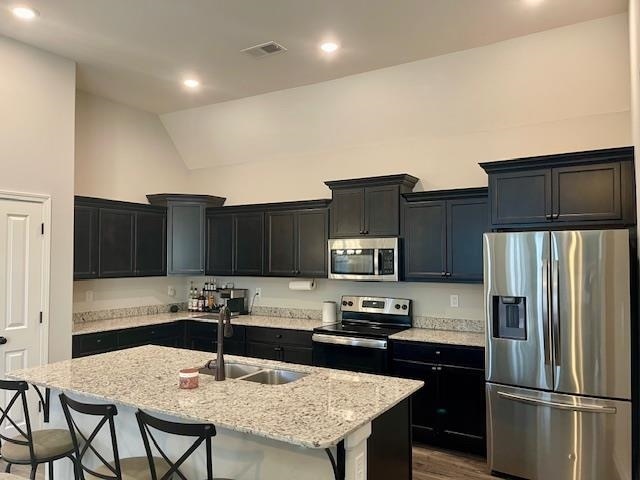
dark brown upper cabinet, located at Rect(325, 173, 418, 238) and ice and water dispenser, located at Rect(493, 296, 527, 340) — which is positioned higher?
dark brown upper cabinet, located at Rect(325, 173, 418, 238)

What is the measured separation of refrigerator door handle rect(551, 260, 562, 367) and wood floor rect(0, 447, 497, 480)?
1092 mm

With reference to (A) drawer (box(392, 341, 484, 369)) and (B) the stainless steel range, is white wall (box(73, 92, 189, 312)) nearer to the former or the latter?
(B) the stainless steel range

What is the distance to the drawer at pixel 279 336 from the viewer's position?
4.96 meters

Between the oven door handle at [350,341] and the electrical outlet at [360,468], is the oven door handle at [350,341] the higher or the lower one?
the higher one

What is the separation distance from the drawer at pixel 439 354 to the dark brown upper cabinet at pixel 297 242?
4.29ft

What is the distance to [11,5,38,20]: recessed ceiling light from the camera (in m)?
3.44

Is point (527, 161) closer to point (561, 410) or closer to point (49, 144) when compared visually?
point (561, 410)

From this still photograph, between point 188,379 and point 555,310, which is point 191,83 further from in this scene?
point 555,310

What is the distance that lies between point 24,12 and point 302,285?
140 inches

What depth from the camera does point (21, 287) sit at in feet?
13.3

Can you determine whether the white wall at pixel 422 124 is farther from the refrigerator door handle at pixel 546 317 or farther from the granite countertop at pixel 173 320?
the refrigerator door handle at pixel 546 317

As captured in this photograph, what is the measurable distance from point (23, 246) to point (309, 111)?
302cm

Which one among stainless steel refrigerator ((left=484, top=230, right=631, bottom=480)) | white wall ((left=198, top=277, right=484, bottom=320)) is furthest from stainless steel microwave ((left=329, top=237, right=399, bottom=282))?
stainless steel refrigerator ((left=484, top=230, right=631, bottom=480))

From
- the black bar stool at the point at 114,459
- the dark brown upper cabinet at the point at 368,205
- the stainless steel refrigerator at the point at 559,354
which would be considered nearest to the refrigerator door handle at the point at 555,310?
the stainless steel refrigerator at the point at 559,354
